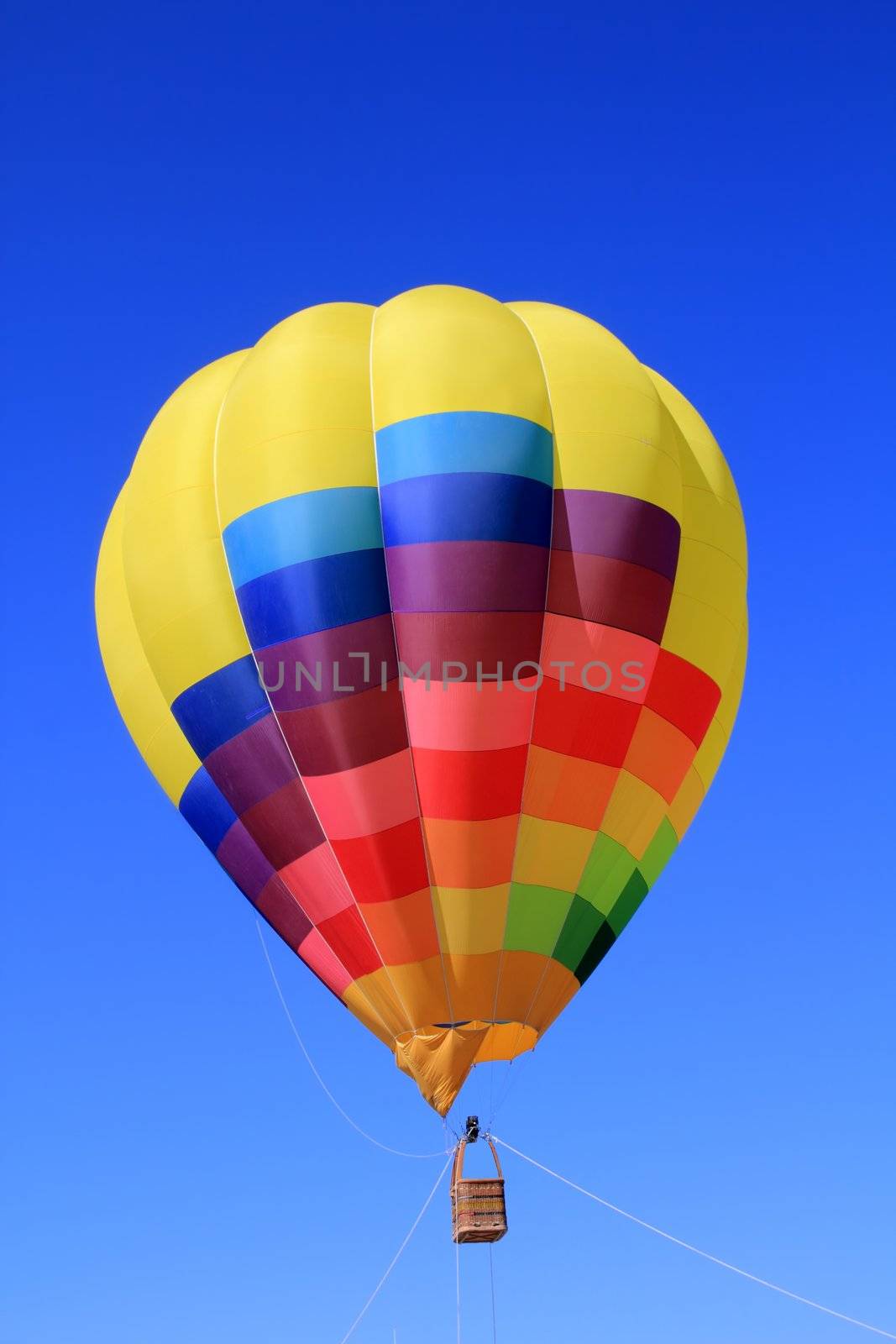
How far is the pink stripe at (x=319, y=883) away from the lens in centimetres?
1491

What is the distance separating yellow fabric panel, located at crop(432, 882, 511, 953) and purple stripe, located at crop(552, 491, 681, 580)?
2.74 metres

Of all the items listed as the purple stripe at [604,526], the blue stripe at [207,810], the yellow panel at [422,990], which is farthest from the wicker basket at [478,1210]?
the purple stripe at [604,526]

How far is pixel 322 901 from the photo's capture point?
15047mm

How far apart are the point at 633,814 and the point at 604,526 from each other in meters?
2.39

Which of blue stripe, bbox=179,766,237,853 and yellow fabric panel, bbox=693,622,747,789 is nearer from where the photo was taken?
blue stripe, bbox=179,766,237,853

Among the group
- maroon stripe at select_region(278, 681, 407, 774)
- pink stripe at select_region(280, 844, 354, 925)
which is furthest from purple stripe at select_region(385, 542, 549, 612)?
pink stripe at select_region(280, 844, 354, 925)

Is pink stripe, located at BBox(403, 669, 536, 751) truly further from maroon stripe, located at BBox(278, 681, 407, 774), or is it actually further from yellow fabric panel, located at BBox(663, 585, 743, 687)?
yellow fabric panel, located at BBox(663, 585, 743, 687)

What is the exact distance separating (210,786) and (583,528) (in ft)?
12.5

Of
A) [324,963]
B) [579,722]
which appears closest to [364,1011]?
[324,963]

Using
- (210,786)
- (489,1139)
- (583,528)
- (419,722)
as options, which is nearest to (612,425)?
(583,528)

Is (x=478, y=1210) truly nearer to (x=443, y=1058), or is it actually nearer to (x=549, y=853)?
(x=443, y=1058)

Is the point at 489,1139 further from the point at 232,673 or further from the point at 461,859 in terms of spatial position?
the point at 232,673

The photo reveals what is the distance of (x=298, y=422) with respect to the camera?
48.2 feet

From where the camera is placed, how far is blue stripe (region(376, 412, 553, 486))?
14484 mm
